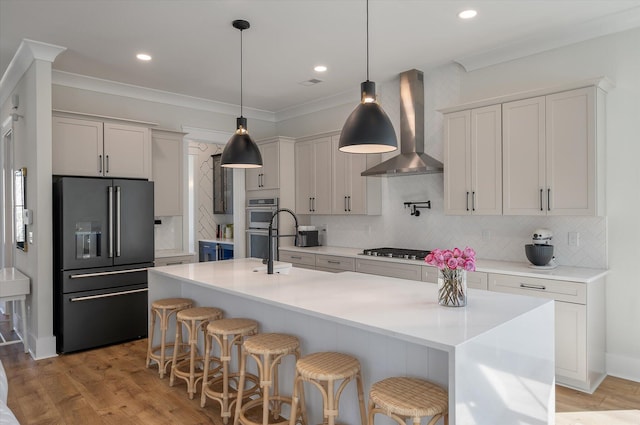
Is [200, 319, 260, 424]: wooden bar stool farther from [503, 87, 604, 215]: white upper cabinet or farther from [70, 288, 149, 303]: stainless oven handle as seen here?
[503, 87, 604, 215]: white upper cabinet

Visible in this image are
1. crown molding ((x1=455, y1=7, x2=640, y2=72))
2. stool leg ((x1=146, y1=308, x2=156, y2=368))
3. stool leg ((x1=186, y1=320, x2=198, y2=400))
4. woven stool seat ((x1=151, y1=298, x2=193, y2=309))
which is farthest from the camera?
stool leg ((x1=146, y1=308, x2=156, y2=368))

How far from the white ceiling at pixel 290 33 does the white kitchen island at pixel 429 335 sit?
6.49 feet

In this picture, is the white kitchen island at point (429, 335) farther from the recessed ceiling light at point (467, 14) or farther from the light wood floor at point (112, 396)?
the recessed ceiling light at point (467, 14)

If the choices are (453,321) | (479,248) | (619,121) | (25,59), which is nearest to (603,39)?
(619,121)

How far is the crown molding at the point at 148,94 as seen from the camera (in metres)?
4.62

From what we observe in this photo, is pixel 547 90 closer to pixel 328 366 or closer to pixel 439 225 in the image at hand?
pixel 439 225

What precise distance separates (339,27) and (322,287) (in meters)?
2.14

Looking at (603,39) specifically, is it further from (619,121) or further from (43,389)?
(43,389)

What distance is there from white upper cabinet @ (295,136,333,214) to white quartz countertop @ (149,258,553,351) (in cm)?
230

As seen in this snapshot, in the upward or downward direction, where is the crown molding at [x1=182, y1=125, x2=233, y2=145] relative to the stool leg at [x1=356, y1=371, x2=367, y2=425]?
upward

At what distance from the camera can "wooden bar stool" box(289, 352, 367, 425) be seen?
200cm

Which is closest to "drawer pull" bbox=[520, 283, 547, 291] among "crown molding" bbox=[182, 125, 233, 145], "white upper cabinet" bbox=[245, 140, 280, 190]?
"white upper cabinet" bbox=[245, 140, 280, 190]

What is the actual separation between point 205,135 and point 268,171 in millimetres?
970

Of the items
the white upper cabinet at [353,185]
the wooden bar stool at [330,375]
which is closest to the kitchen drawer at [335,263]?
the white upper cabinet at [353,185]
